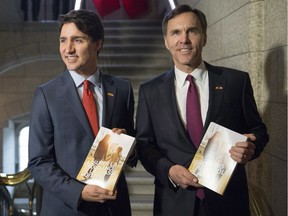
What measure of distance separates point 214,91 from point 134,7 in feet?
27.8

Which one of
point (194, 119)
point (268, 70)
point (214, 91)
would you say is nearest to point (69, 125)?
point (194, 119)

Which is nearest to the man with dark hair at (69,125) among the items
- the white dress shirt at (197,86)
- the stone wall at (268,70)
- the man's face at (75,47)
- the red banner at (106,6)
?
the man's face at (75,47)

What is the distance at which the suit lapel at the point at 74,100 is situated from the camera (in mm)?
2002

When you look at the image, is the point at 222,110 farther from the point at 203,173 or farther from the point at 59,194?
the point at 59,194

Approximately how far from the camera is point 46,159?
2.00 metres

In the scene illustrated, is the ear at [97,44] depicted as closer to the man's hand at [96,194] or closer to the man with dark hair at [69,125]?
the man with dark hair at [69,125]

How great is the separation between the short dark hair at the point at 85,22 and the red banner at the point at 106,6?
8.32m

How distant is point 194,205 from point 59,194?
1.99ft

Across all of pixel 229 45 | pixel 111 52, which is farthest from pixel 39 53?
pixel 229 45

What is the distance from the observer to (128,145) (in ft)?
6.29

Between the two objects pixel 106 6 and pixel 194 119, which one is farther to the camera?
pixel 106 6

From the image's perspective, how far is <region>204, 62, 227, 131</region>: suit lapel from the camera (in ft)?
6.90

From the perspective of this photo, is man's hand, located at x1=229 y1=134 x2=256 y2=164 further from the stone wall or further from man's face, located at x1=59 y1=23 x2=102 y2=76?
the stone wall

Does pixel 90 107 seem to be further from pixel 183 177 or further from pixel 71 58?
pixel 183 177
